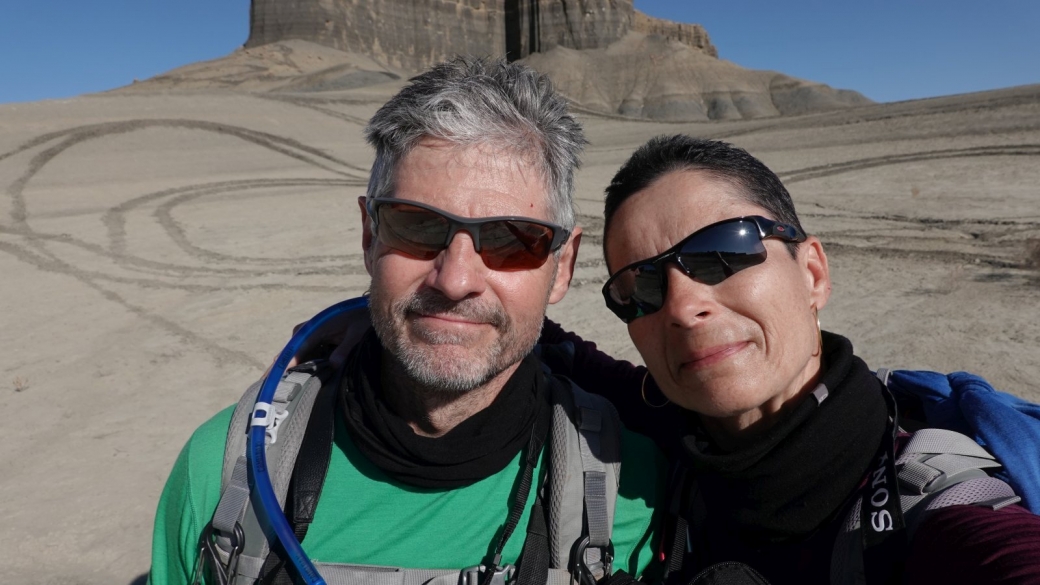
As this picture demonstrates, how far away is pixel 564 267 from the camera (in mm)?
2113

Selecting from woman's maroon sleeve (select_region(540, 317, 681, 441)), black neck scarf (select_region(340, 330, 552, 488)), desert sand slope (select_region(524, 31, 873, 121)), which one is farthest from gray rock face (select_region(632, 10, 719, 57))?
black neck scarf (select_region(340, 330, 552, 488))

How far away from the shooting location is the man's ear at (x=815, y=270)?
1833 mm

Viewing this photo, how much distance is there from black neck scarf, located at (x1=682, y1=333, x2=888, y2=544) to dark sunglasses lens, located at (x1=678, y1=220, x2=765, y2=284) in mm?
350

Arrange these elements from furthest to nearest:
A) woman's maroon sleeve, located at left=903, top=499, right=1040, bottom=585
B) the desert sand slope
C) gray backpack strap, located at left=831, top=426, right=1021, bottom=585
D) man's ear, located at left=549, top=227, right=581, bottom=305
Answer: the desert sand slope < man's ear, located at left=549, top=227, right=581, bottom=305 < gray backpack strap, located at left=831, top=426, right=1021, bottom=585 < woman's maroon sleeve, located at left=903, top=499, right=1040, bottom=585

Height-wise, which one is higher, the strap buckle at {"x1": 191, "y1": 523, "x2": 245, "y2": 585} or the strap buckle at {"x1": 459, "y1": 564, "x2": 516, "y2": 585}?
the strap buckle at {"x1": 191, "y1": 523, "x2": 245, "y2": 585}

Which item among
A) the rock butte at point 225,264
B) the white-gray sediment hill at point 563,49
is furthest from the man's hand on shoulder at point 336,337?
the white-gray sediment hill at point 563,49

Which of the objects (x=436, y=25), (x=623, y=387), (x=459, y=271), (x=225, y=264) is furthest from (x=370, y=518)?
(x=436, y=25)

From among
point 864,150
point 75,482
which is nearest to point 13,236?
point 75,482

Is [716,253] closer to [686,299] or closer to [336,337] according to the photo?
[686,299]

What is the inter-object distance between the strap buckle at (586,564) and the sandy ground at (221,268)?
3150 millimetres

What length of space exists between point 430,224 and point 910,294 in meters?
6.99

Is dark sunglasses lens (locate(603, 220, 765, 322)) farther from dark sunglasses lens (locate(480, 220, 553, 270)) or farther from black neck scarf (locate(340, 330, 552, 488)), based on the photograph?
black neck scarf (locate(340, 330, 552, 488))

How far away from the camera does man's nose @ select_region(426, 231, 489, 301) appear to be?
1.76 m

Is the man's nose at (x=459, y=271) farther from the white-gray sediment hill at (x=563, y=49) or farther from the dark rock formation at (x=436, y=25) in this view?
the dark rock formation at (x=436, y=25)
